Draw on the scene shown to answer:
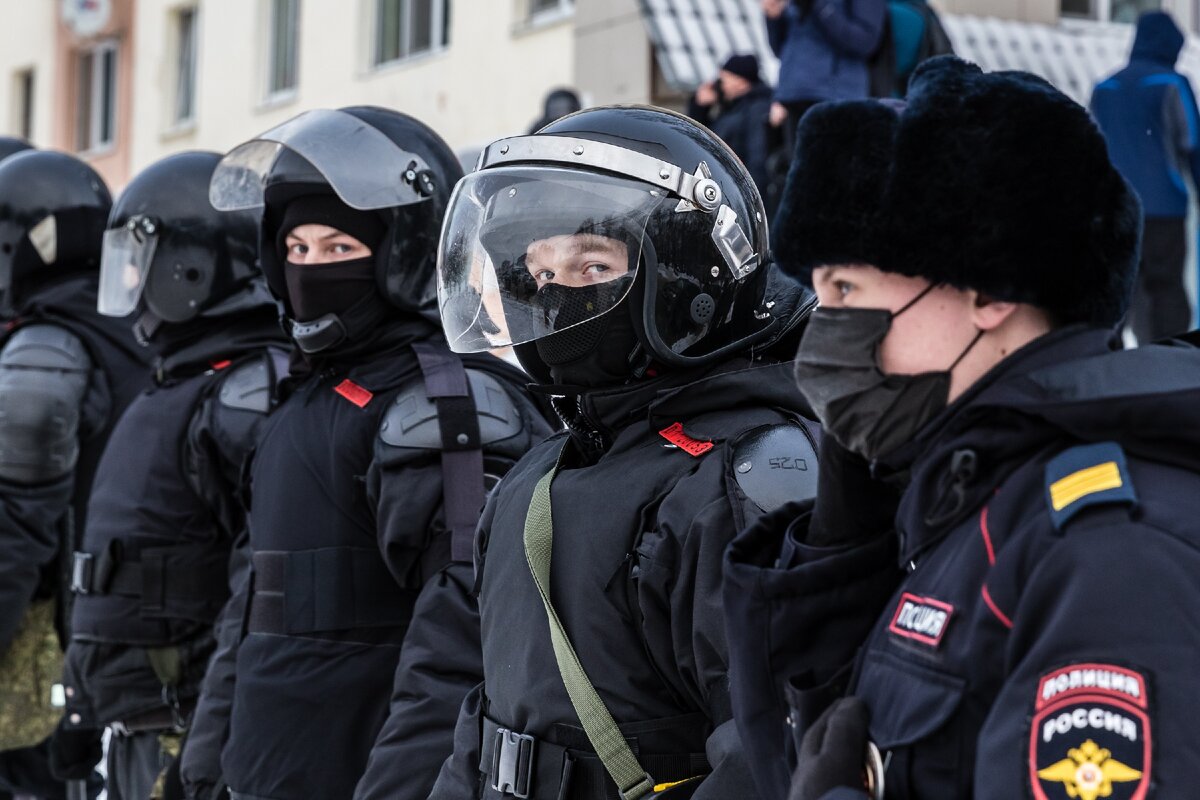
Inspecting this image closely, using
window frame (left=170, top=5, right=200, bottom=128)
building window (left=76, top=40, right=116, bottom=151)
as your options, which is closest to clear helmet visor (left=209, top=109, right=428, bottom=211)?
window frame (left=170, top=5, right=200, bottom=128)

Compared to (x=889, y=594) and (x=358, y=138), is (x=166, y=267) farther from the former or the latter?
(x=889, y=594)

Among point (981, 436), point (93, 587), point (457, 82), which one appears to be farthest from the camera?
point (457, 82)

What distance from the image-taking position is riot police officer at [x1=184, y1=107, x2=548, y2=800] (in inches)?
150

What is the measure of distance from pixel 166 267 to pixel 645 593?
121 inches

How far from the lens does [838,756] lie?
6.71ft

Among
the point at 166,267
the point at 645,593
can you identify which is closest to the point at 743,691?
the point at 645,593

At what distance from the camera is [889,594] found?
7.46 feet

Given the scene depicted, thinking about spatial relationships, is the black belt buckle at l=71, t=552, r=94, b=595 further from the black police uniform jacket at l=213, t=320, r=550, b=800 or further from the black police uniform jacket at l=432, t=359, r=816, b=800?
the black police uniform jacket at l=432, t=359, r=816, b=800

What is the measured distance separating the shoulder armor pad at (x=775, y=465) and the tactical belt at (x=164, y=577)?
2457 millimetres

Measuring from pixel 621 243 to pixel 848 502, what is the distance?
3.37ft

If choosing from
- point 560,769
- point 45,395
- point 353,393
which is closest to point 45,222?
point 45,395

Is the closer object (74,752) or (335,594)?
(335,594)

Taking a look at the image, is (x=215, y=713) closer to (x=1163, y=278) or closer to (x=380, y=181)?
(x=380, y=181)

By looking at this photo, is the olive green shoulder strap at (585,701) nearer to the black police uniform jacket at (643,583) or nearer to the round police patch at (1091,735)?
the black police uniform jacket at (643,583)
